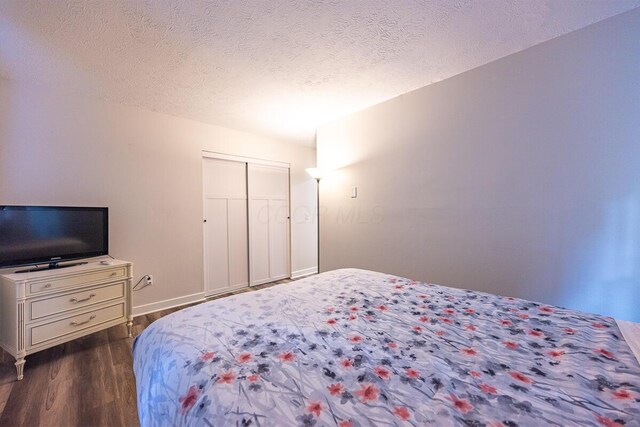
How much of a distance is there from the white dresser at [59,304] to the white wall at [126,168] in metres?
0.50

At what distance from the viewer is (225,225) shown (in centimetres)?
344

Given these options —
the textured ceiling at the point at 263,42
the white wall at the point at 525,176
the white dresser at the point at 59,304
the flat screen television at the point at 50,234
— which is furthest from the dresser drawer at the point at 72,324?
the white wall at the point at 525,176

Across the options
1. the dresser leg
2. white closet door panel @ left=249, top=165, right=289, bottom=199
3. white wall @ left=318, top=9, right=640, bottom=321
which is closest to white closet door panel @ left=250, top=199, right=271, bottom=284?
white closet door panel @ left=249, top=165, right=289, bottom=199

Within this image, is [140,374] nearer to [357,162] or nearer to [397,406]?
[397,406]

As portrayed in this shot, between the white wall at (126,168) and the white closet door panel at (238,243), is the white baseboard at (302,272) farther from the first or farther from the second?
the white wall at (126,168)

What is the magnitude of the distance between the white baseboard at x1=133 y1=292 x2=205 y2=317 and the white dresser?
1.60 ft

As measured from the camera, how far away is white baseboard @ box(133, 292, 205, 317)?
8.89ft

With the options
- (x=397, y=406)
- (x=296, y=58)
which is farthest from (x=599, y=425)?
(x=296, y=58)

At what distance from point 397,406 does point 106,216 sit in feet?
8.92

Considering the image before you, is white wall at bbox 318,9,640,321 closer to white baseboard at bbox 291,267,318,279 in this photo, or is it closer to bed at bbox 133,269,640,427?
bed at bbox 133,269,640,427

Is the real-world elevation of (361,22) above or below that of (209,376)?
above

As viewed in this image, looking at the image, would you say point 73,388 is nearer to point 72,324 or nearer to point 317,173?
point 72,324

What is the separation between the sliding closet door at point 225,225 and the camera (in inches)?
130

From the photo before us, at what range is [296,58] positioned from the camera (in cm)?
187
